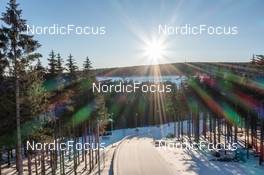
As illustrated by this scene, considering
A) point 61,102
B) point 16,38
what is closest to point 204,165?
point 61,102

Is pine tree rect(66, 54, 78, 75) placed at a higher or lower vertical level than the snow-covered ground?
higher

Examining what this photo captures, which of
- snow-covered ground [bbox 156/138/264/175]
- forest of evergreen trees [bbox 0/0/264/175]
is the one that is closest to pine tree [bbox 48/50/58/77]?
forest of evergreen trees [bbox 0/0/264/175]

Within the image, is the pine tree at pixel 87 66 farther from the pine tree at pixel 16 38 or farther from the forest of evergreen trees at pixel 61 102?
the pine tree at pixel 16 38

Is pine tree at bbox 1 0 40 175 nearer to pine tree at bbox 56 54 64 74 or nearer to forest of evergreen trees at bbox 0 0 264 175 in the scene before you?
forest of evergreen trees at bbox 0 0 264 175

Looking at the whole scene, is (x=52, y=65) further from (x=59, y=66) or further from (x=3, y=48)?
(x=3, y=48)

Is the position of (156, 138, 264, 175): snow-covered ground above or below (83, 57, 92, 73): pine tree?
below

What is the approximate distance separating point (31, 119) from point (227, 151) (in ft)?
101

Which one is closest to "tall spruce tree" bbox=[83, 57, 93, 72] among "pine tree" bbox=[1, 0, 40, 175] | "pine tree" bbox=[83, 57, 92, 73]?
"pine tree" bbox=[83, 57, 92, 73]

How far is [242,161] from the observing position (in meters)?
45.3

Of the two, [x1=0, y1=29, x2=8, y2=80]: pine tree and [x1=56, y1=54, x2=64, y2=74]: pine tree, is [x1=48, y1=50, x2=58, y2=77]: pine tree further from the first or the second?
[x1=0, y1=29, x2=8, y2=80]: pine tree

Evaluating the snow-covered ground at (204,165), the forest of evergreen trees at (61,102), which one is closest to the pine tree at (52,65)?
the forest of evergreen trees at (61,102)

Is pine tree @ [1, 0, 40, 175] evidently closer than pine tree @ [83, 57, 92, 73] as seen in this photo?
Yes

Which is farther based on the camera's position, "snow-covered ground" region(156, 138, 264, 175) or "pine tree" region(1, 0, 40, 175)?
"snow-covered ground" region(156, 138, 264, 175)

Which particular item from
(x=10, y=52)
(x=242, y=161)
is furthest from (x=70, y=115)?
(x=242, y=161)
